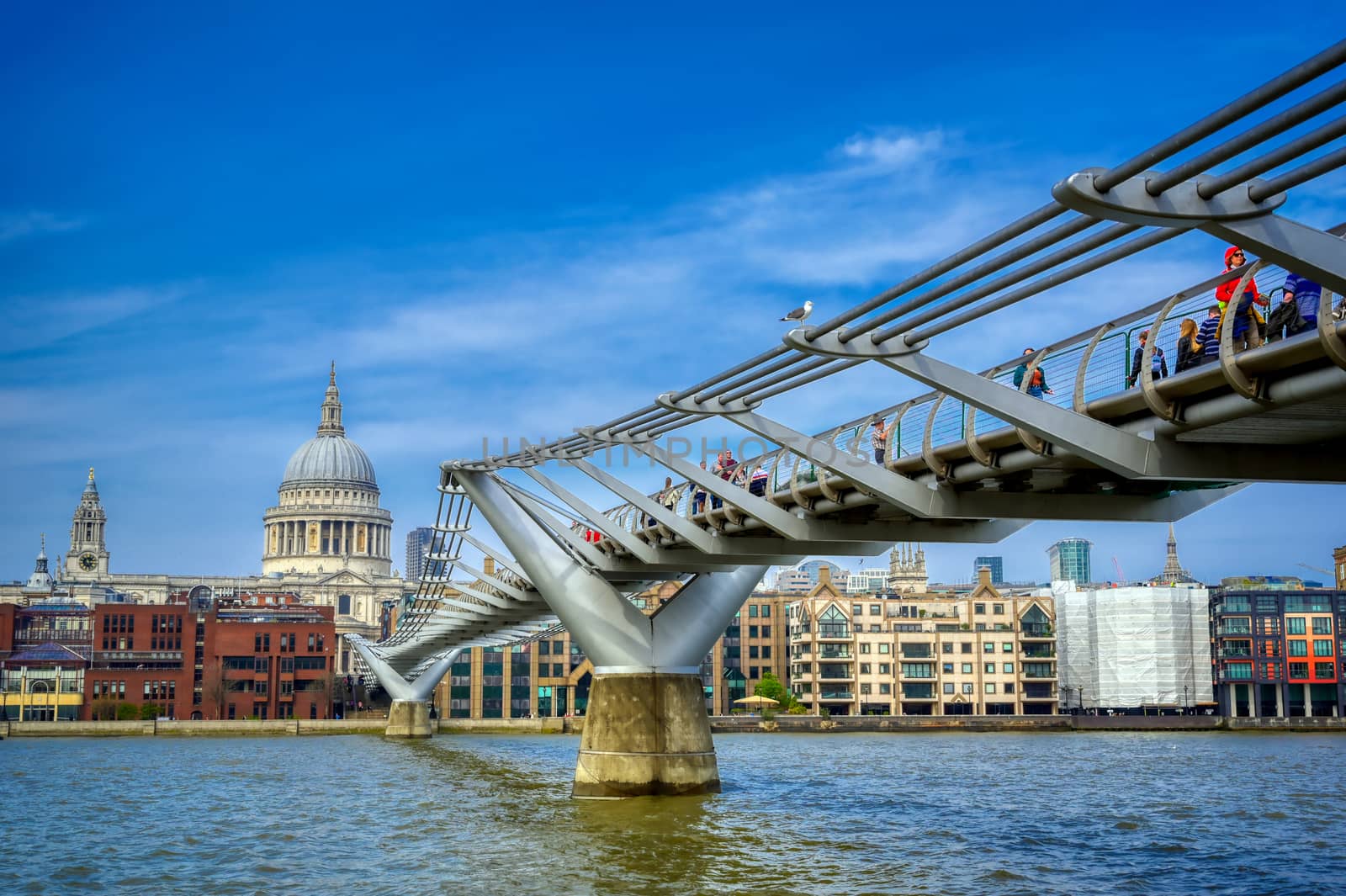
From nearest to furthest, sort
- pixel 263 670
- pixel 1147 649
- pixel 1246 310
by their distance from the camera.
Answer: pixel 1246 310
pixel 1147 649
pixel 263 670

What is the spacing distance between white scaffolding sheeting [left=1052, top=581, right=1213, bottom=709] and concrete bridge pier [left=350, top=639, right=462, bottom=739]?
49.5 meters

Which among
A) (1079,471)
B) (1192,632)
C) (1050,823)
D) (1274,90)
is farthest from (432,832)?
(1192,632)

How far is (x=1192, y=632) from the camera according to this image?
110 meters

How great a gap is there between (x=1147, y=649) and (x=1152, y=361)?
98.4 m

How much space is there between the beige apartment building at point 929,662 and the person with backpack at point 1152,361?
93120 mm

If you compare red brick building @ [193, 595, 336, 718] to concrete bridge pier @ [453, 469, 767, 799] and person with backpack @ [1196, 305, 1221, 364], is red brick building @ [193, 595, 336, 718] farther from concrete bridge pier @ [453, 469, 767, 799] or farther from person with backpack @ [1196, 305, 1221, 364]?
person with backpack @ [1196, 305, 1221, 364]

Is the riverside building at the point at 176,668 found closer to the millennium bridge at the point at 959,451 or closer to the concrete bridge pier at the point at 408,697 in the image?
Answer: the concrete bridge pier at the point at 408,697

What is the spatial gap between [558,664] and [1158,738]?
4679cm

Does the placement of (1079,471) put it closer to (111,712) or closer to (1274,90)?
(1274,90)

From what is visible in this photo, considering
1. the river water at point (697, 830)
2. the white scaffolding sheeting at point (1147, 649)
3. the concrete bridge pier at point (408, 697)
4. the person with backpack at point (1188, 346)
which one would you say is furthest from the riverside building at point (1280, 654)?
the person with backpack at point (1188, 346)

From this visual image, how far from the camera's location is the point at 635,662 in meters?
35.0

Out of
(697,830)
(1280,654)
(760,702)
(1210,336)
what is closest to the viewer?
(1210,336)

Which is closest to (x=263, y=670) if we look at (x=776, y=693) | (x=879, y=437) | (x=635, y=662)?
(x=776, y=693)

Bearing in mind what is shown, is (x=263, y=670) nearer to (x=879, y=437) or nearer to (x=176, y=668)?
(x=176, y=668)
